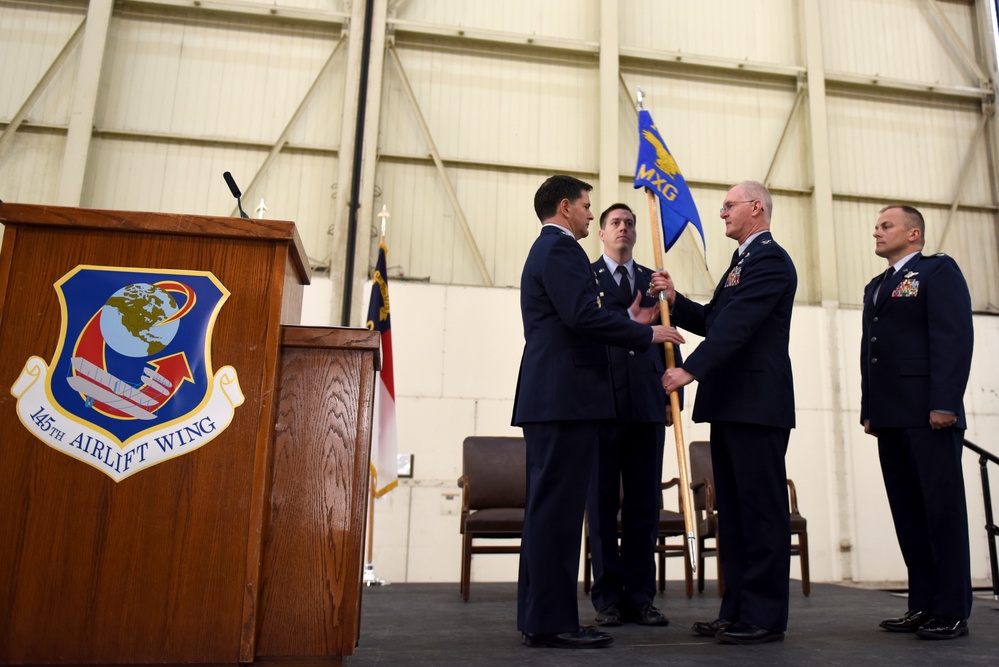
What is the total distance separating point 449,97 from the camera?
688 centimetres

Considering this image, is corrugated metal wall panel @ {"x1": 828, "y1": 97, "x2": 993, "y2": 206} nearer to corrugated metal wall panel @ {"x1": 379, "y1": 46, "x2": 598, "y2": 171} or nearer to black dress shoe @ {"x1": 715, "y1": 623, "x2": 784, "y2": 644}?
corrugated metal wall panel @ {"x1": 379, "y1": 46, "x2": 598, "y2": 171}

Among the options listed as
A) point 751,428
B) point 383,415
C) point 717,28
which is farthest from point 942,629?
point 717,28

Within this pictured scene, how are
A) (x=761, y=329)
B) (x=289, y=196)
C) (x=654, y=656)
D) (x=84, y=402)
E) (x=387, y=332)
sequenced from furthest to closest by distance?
(x=289, y=196) < (x=387, y=332) < (x=761, y=329) < (x=654, y=656) < (x=84, y=402)

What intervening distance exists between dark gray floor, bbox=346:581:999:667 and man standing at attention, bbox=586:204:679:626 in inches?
6.3

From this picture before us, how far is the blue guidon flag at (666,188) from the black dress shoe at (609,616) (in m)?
1.45

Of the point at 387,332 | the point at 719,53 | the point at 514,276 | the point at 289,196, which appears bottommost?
the point at 387,332

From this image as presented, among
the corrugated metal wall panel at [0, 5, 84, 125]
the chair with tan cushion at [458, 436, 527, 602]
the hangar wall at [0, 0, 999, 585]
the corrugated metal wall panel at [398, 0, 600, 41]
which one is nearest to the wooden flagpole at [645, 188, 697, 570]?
the chair with tan cushion at [458, 436, 527, 602]

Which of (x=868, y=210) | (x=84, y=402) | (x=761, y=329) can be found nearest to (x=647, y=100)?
(x=868, y=210)

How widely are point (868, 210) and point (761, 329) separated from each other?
18.2ft

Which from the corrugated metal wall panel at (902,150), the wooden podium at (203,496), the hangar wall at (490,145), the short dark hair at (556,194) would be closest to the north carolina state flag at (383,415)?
the hangar wall at (490,145)

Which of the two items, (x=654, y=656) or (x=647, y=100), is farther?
(x=647, y=100)

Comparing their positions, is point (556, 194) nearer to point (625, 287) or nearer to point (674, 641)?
point (625, 287)

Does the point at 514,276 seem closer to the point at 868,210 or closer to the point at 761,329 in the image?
the point at 868,210

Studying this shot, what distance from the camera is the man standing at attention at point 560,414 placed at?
2.14 meters
